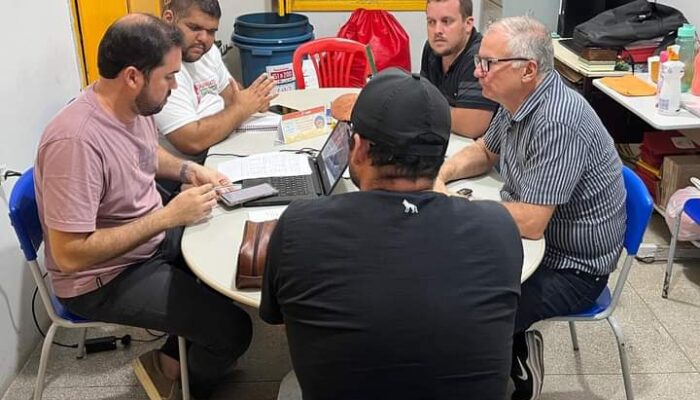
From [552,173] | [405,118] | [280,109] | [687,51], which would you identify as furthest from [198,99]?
[687,51]

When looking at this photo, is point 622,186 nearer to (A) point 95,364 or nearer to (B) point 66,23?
(A) point 95,364

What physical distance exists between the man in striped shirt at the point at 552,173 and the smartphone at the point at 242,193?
50cm

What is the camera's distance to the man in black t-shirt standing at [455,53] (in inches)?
100

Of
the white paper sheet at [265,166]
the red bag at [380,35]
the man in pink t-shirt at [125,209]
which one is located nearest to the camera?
the man in pink t-shirt at [125,209]

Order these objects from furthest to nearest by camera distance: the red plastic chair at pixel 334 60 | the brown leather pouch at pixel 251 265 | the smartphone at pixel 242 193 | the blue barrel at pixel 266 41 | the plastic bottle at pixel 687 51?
the blue barrel at pixel 266 41 → the red plastic chair at pixel 334 60 → the plastic bottle at pixel 687 51 → the smartphone at pixel 242 193 → the brown leather pouch at pixel 251 265

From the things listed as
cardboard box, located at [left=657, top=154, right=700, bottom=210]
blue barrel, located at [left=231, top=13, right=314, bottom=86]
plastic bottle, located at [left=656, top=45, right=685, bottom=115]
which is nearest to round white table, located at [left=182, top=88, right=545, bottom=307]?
plastic bottle, located at [left=656, top=45, right=685, bottom=115]

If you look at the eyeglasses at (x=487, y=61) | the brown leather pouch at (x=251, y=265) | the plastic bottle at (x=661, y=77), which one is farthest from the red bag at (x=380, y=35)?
the brown leather pouch at (x=251, y=265)

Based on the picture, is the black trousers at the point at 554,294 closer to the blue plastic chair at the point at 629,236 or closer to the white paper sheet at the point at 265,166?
the blue plastic chair at the point at 629,236

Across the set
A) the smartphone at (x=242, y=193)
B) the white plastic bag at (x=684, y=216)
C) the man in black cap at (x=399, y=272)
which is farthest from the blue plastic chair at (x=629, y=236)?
the white plastic bag at (x=684, y=216)

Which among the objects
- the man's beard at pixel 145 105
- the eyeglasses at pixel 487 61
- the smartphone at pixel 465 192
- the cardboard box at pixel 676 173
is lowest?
the cardboard box at pixel 676 173

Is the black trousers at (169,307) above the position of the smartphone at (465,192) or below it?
below

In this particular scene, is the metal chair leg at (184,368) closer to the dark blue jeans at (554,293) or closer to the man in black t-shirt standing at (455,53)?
the dark blue jeans at (554,293)

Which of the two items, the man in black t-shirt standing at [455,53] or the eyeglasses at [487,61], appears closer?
the eyeglasses at [487,61]

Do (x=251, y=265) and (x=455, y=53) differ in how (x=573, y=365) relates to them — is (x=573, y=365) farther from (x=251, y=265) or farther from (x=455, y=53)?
(x=251, y=265)
